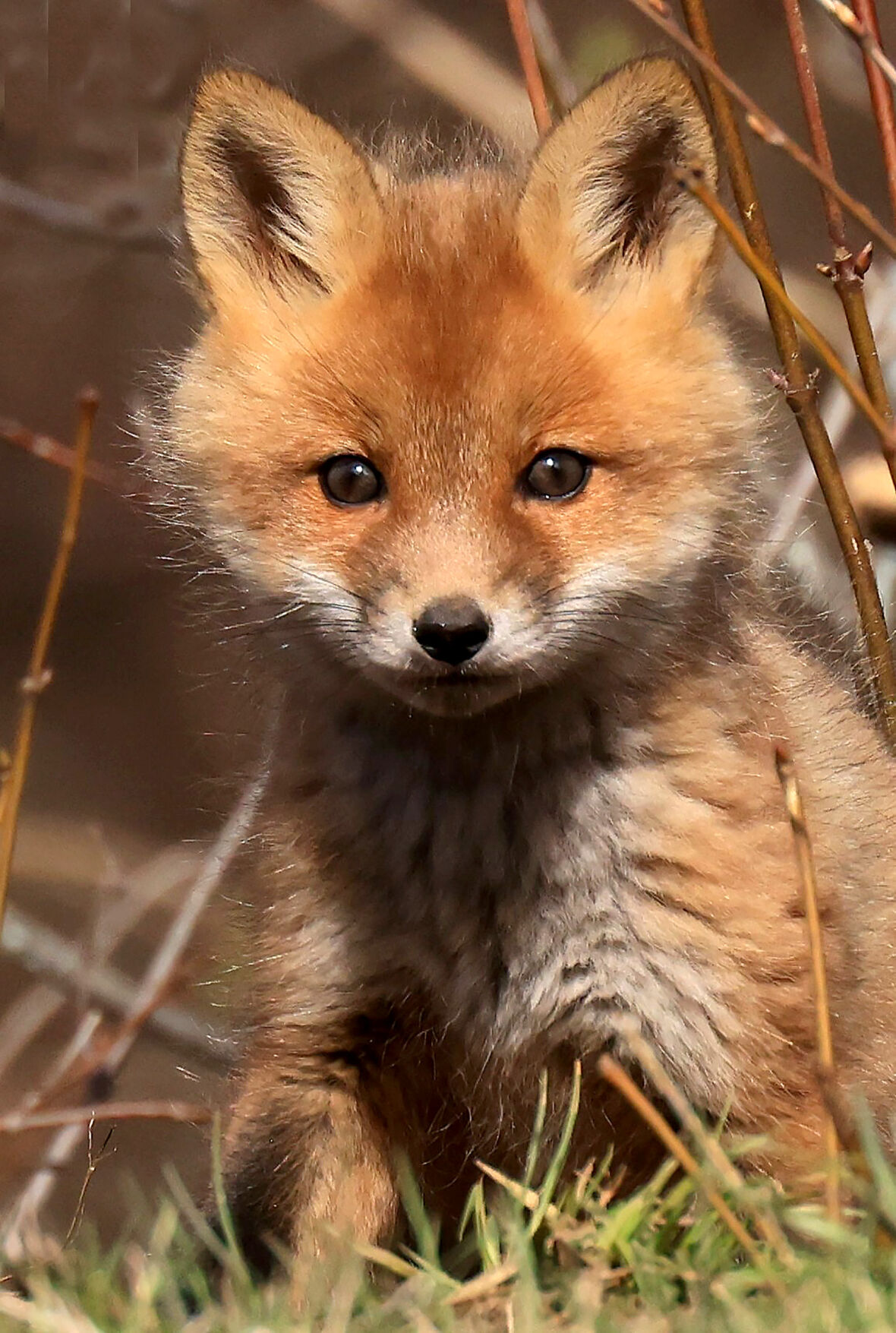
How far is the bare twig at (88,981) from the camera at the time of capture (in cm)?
432

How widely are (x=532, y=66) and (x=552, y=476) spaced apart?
105 centimetres

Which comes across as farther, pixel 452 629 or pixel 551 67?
pixel 551 67

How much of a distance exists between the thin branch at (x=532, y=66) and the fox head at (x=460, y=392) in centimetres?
44

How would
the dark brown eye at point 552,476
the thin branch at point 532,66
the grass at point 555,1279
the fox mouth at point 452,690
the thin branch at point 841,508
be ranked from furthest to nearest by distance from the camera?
1. the thin branch at point 532,66
2. the thin branch at point 841,508
3. the dark brown eye at point 552,476
4. the fox mouth at point 452,690
5. the grass at point 555,1279

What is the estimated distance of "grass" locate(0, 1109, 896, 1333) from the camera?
1694mm

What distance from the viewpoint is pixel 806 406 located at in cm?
256

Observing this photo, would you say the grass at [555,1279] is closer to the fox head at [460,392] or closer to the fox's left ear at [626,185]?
the fox head at [460,392]

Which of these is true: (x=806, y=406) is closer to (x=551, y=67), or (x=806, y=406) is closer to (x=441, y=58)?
(x=551, y=67)

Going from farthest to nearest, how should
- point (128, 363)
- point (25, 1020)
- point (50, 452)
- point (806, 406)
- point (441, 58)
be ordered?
point (128, 363) < point (25, 1020) < point (441, 58) < point (50, 452) < point (806, 406)

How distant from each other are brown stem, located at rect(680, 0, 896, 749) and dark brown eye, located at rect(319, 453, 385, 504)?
706 mm

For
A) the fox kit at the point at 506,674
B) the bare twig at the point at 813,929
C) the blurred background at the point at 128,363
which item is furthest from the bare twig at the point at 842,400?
the bare twig at the point at 813,929

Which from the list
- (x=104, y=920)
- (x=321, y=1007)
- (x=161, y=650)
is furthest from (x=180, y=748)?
(x=321, y=1007)

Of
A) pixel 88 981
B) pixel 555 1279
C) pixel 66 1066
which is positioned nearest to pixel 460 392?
pixel 555 1279

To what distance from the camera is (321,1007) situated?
233 cm
